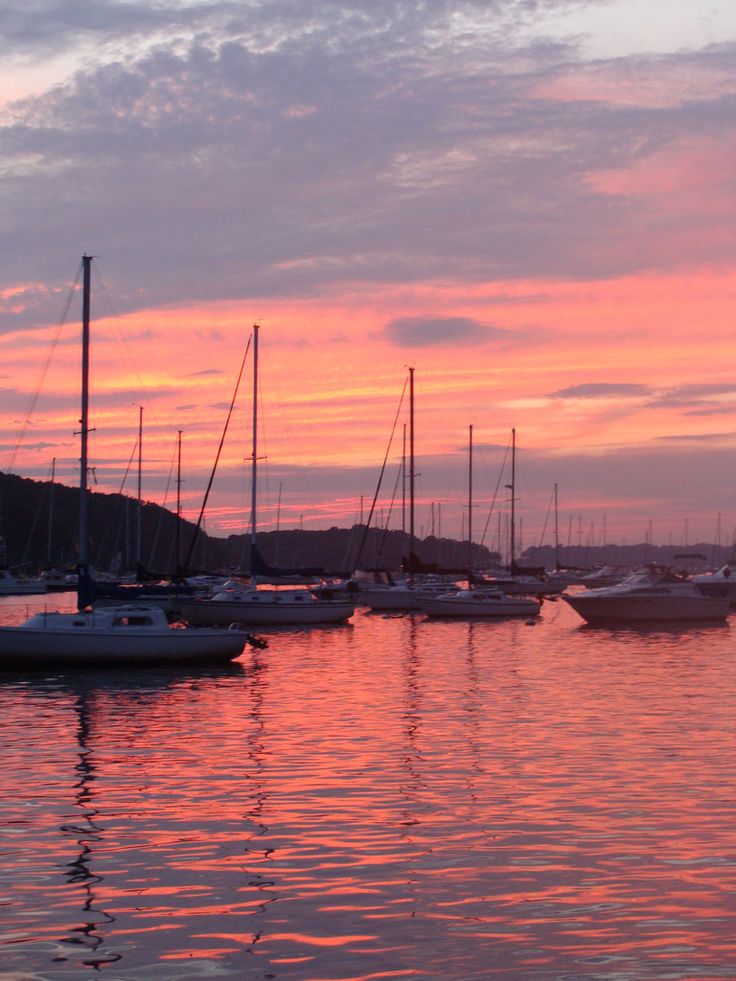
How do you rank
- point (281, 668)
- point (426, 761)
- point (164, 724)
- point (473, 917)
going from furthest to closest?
1. point (281, 668)
2. point (164, 724)
3. point (426, 761)
4. point (473, 917)

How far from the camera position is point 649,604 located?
243ft

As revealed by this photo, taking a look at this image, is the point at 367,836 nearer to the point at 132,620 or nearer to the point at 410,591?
the point at 132,620

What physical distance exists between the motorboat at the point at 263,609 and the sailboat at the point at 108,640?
19.5 meters

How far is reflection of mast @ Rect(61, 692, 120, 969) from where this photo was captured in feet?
41.2

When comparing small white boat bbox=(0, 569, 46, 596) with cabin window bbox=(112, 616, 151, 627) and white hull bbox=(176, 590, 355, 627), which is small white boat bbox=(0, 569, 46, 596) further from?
cabin window bbox=(112, 616, 151, 627)

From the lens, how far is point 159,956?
39.5 feet

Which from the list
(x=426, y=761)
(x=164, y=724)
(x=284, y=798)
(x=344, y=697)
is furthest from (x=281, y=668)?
(x=284, y=798)

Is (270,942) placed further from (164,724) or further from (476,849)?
(164,724)

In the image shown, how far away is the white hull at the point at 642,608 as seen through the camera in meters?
73.8

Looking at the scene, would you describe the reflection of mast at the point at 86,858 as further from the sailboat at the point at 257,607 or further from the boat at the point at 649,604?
the boat at the point at 649,604

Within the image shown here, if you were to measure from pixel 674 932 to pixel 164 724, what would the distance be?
60.4 ft

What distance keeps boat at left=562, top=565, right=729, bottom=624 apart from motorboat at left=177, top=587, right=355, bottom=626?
42.2 feet

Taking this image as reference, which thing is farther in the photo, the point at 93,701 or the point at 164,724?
the point at 93,701

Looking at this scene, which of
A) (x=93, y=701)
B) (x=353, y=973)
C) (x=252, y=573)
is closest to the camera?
(x=353, y=973)
